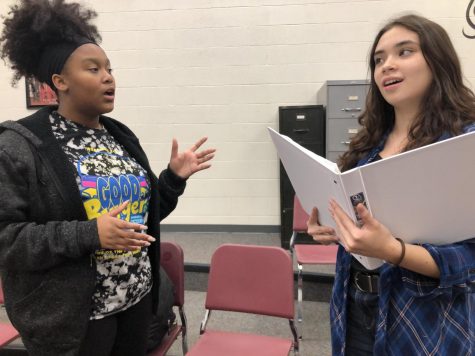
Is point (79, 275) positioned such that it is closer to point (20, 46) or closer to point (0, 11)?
point (20, 46)

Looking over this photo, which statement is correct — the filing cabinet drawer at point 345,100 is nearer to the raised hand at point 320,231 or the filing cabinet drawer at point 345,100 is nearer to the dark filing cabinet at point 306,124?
the dark filing cabinet at point 306,124

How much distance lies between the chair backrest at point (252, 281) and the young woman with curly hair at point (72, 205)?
502 millimetres

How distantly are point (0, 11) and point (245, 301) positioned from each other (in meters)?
3.96

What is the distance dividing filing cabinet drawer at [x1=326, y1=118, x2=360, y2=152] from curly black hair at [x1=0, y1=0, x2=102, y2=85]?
7.78ft

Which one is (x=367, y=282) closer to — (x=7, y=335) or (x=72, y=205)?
(x=72, y=205)

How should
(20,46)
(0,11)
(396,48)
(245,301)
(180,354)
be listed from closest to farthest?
(396,48) < (20,46) < (245,301) < (180,354) < (0,11)

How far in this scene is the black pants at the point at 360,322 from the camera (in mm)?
970

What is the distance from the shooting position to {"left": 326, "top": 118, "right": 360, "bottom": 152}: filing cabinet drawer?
3.08m

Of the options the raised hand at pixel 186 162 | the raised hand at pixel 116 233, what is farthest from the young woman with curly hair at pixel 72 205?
the raised hand at pixel 186 162

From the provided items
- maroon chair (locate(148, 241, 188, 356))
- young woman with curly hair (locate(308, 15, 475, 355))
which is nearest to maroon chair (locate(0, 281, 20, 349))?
maroon chair (locate(148, 241, 188, 356))

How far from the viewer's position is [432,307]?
840mm

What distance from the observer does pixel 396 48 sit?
0.94 meters

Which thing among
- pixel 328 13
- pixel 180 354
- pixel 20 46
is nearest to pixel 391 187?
pixel 20 46

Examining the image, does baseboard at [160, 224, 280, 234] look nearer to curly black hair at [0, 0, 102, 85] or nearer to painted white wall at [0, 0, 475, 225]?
painted white wall at [0, 0, 475, 225]
